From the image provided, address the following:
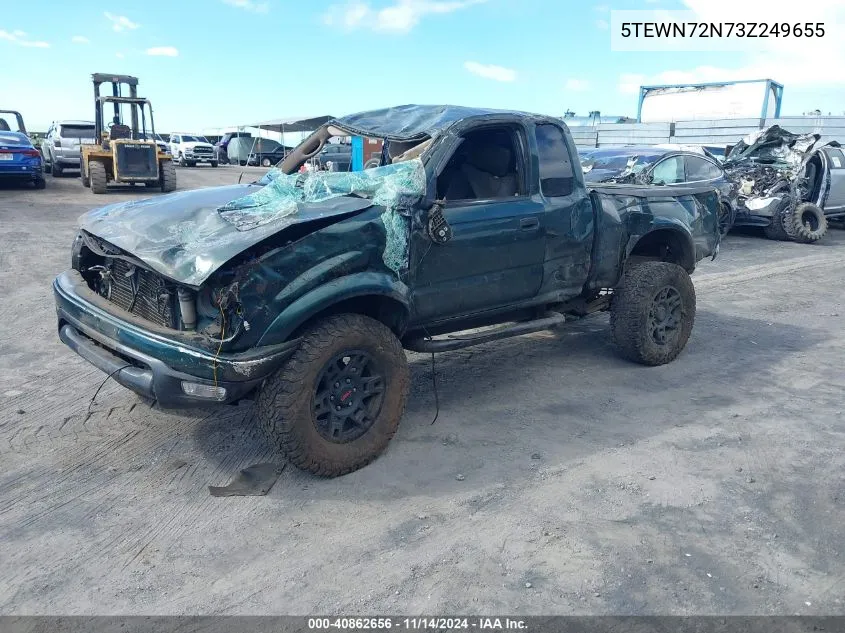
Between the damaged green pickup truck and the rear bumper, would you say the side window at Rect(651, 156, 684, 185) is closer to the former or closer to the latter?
the damaged green pickup truck

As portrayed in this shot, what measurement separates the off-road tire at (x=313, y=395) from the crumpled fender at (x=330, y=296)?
133mm

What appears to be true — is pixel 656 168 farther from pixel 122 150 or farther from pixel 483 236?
pixel 122 150

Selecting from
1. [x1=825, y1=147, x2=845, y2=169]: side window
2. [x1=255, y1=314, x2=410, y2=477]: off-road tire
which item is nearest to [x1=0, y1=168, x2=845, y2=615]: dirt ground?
[x1=255, y1=314, x2=410, y2=477]: off-road tire

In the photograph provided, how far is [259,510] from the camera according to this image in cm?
354

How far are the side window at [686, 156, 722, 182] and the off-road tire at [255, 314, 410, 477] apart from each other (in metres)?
8.82

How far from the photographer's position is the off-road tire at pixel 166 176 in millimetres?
17422

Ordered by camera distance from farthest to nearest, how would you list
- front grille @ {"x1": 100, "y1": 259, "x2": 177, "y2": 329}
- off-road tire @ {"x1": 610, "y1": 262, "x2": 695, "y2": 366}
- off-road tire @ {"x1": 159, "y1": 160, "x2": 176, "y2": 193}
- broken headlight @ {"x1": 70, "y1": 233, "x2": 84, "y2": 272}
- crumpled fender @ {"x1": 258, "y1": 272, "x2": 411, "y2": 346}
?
off-road tire @ {"x1": 159, "y1": 160, "x2": 176, "y2": 193}, off-road tire @ {"x1": 610, "y1": 262, "x2": 695, "y2": 366}, broken headlight @ {"x1": 70, "y1": 233, "x2": 84, "y2": 272}, front grille @ {"x1": 100, "y1": 259, "x2": 177, "y2": 329}, crumpled fender @ {"x1": 258, "y1": 272, "x2": 411, "y2": 346}

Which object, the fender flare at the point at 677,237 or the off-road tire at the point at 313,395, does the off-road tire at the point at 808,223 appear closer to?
the fender flare at the point at 677,237

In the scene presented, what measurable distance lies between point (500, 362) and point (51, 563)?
3.63 metres

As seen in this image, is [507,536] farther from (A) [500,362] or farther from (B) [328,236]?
(A) [500,362]

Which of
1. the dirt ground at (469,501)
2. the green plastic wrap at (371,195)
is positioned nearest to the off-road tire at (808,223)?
the dirt ground at (469,501)

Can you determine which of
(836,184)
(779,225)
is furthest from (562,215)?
(836,184)

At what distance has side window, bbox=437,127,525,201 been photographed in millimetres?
4633

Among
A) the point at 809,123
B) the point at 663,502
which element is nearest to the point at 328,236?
the point at 663,502
